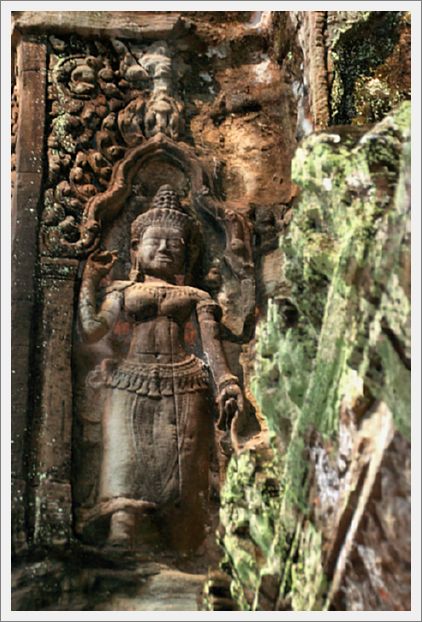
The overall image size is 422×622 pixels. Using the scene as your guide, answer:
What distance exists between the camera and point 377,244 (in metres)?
4.32

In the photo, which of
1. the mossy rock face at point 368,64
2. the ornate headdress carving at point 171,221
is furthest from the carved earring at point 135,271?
the mossy rock face at point 368,64

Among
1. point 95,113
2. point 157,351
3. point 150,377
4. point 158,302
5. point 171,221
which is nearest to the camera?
point 150,377

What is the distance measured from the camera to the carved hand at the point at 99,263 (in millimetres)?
6773

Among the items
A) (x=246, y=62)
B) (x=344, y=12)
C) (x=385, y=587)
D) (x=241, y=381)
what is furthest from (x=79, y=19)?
(x=385, y=587)

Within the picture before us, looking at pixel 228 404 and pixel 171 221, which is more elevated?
pixel 171 221

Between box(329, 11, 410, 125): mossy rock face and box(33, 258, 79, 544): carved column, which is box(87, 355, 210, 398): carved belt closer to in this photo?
box(33, 258, 79, 544): carved column

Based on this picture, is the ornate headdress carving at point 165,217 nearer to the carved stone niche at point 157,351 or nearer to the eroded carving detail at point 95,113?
the carved stone niche at point 157,351

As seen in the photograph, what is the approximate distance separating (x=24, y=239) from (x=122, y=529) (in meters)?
1.83

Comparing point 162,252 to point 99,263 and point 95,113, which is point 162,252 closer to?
point 99,263

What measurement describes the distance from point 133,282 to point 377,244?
2723 millimetres

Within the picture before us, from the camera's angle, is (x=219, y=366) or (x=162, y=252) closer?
(x=219, y=366)

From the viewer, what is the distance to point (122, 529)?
6.17 meters

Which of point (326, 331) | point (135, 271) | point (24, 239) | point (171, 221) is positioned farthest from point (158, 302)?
point (326, 331)

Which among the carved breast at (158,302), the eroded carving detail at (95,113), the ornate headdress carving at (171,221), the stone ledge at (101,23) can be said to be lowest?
the carved breast at (158,302)
